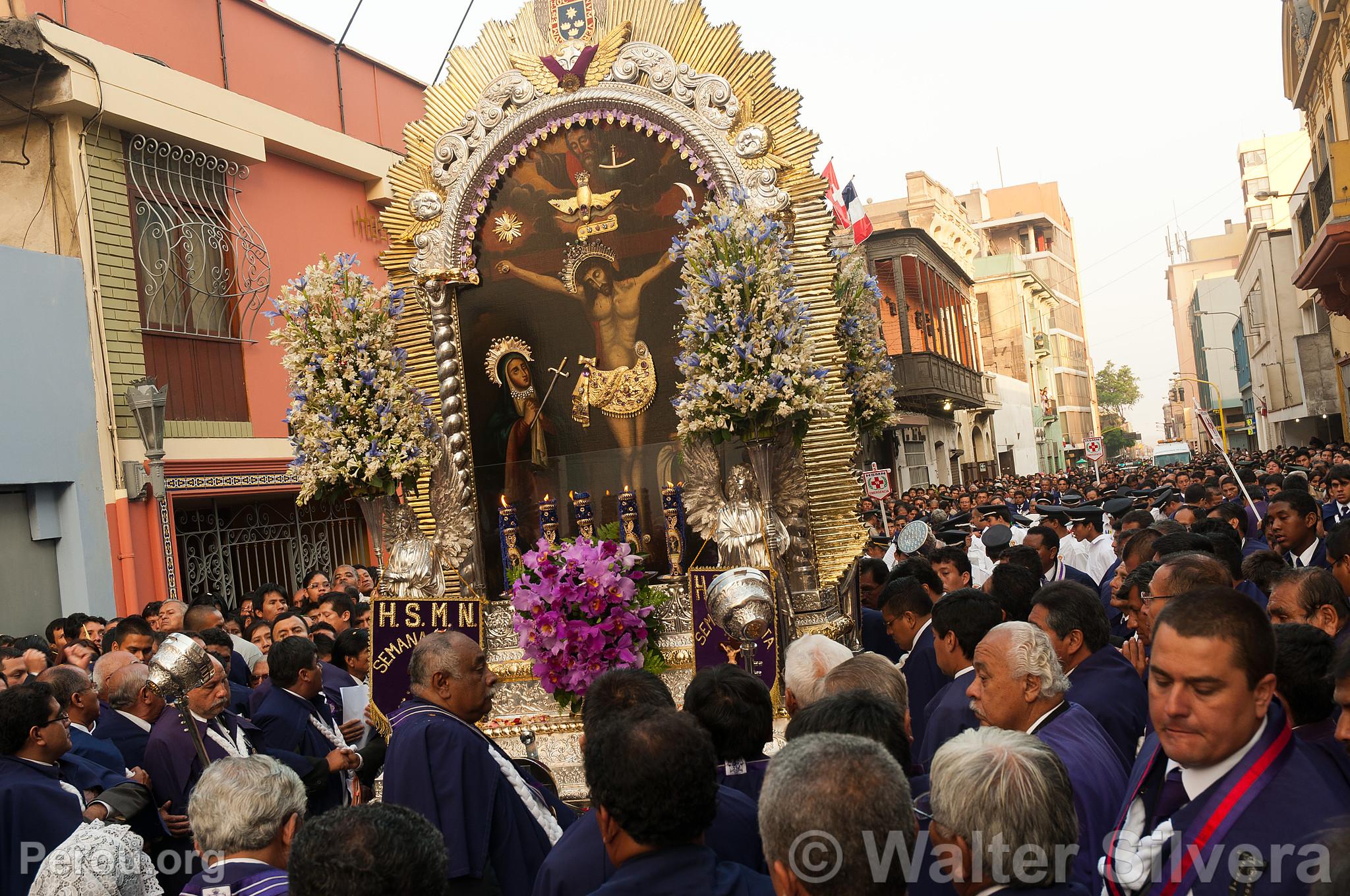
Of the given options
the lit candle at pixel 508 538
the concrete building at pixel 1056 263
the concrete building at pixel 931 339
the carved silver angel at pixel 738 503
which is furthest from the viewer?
the concrete building at pixel 1056 263

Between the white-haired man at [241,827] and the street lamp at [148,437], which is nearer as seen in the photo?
the white-haired man at [241,827]

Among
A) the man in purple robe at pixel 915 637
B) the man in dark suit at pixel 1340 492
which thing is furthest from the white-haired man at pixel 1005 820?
the man in dark suit at pixel 1340 492

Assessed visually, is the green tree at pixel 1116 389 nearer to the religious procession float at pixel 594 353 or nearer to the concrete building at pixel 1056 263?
the concrete building at pixel 1056 263

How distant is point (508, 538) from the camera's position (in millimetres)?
8875

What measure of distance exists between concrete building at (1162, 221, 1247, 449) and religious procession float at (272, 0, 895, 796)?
7086cm

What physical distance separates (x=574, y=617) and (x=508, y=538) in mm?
2326

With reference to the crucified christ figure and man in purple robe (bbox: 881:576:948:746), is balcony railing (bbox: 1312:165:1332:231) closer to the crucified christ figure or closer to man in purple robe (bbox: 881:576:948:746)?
the crucified christ figure

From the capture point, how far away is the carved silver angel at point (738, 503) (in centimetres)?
780

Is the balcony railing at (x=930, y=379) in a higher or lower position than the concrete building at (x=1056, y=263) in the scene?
lower

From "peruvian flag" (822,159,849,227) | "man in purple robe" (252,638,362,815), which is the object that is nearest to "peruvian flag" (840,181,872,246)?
"peruvian flag" (822,159,849,227)

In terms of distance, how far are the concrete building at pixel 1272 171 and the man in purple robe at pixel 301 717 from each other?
4519cm

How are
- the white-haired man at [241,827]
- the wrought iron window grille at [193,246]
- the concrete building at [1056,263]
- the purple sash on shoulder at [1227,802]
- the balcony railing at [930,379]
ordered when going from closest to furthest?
the purple sash on shoulder at [1227,802] → the white-haired man at [241,827] → the wrought iron window grille at [193,246] → the balcony railing at [930,379] → the concrete building at [1056,263]

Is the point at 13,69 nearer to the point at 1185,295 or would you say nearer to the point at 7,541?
the point at 7,541
